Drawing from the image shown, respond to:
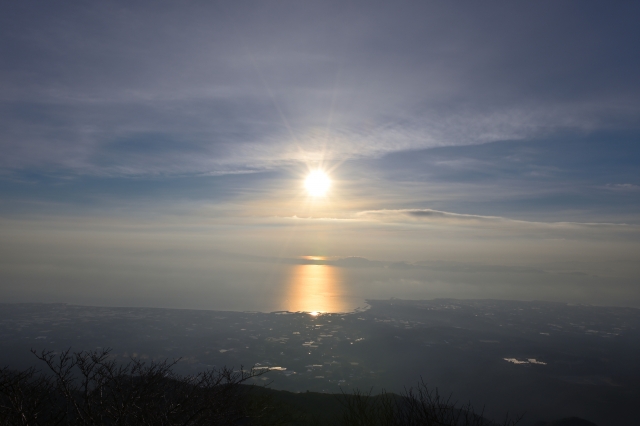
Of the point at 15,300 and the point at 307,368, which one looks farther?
the point at 15,300

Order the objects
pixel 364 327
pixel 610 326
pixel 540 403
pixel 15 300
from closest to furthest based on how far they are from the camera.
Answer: pixel 540 403, pixel 364 327, pixel 610 326, pixel 15 300

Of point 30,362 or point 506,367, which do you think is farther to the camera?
point 506,367

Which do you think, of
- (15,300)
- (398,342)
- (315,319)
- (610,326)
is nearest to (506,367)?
(398,342)

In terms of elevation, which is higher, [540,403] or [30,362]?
[30,362]

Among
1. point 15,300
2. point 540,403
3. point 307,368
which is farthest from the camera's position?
point 15,300

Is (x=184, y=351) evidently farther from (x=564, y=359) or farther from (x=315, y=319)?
(x=564, y=359)

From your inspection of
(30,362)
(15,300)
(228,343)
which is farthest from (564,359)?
(15,300)

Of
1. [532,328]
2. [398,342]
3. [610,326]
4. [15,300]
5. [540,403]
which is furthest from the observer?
[15,300]

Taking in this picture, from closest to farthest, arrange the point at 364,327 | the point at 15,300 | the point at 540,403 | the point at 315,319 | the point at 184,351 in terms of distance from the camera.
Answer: the point at 540,403 < the point at 184,351 < the point at 364,327 < the point at 315,319 < the point at 15,300

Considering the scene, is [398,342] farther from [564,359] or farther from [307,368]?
[564,359]
